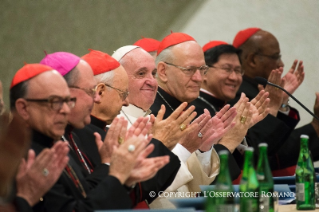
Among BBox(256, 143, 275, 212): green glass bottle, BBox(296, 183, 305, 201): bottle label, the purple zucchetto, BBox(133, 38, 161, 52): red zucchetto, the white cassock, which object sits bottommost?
the white cassock

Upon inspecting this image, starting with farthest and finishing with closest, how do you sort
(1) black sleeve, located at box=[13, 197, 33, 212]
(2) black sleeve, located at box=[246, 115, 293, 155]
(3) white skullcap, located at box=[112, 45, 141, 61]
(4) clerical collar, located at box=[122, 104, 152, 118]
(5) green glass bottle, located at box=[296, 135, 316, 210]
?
(2) black sleeve, located at box=[246, 115, 293, 155] < (3) white skullcap, located at box=[112, 45, 141, 61] < (4) clerical collar, located at box=[122, 104, 152, 118] < (5) green glass bottle, located at box=[296, 135, 316, 210] < (1) black sleeve, located at box=[13, 197, 33, 212]

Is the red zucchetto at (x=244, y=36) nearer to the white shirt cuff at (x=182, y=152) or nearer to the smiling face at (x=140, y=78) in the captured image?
the smiling face at (x=140, y=78)

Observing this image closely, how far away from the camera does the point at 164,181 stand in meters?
3.99

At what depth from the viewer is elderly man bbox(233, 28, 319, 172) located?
6338mm

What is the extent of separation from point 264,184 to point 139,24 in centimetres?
449

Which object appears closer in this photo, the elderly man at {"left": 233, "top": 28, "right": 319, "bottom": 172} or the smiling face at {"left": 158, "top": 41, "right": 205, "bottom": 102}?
the smiling face at {"left": 158, "top": 41, "right": 205, "bottom": 102}

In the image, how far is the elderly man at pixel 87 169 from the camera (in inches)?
122

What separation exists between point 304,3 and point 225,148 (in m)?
4.19

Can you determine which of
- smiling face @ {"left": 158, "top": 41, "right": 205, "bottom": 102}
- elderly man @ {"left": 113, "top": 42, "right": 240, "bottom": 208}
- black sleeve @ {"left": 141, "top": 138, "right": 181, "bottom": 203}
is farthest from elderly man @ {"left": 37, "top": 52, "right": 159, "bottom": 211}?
smiling face @ {"left": 158, "top": 41, "right": 205, "bottom": 102}

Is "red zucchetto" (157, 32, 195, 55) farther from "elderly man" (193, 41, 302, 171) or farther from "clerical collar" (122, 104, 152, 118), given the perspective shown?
"clerical collar" (122, 104, 152, 118)

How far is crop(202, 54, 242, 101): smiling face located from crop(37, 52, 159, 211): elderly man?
264cm

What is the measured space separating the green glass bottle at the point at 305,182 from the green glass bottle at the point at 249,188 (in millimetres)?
641

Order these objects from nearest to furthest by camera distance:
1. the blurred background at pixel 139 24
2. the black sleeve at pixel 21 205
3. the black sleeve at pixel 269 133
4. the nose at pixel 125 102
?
the black sleeve at pixel 21 205, the nose at pixel 125 102, the black sleeve at pixel 269 133, the blurred background at pixel 139 24

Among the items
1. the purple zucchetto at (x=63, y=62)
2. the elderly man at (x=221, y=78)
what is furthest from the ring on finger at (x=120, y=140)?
the elderly man at (x=221, y=78)
